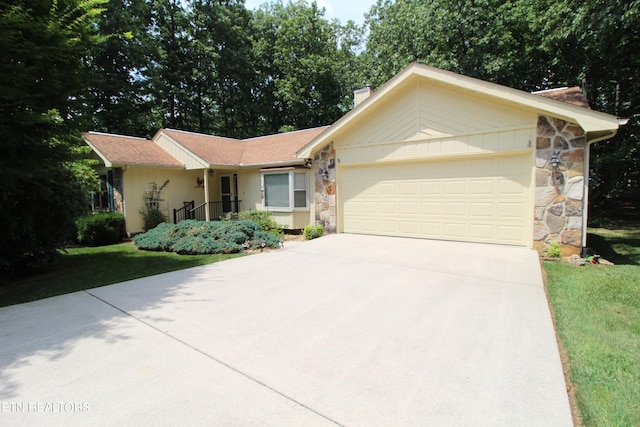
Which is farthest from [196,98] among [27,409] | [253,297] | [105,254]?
[27,409]

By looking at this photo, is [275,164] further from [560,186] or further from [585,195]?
[585,195]

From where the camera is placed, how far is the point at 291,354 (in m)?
3.28

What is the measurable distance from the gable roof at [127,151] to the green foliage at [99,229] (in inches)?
75.9

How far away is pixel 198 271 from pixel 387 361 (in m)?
4.93

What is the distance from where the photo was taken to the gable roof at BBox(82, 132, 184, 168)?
38.9ft

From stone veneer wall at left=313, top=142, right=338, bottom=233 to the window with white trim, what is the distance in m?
1.08

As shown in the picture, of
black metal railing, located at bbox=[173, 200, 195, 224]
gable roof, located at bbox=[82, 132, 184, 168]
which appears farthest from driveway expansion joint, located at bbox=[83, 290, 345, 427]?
black metal railing, located at bbox=[173, 200, 195, 224]

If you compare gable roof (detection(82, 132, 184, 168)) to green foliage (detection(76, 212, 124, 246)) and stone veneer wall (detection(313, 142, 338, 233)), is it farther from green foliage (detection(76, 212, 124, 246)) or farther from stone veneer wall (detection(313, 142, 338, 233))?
stone veneer wall (detection(313, 142, 338, 233))

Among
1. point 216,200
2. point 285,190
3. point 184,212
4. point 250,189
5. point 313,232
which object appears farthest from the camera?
point 216,200

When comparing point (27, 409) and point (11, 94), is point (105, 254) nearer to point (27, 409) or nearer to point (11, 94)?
point (11, 94)

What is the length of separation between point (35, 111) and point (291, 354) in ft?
20.1

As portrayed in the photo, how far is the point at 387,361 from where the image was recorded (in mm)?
3115

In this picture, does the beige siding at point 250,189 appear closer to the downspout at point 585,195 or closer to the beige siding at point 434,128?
the beige siding at point 434,128

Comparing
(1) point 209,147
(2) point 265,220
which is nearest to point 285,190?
(2) point 265,220
